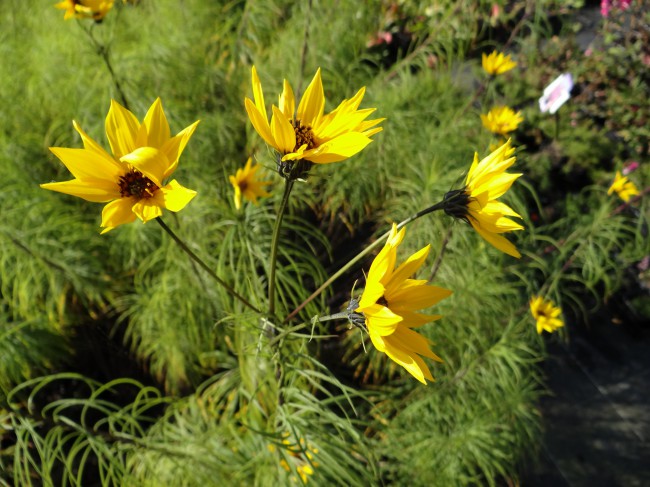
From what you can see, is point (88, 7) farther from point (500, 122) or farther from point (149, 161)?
point (500, 122)

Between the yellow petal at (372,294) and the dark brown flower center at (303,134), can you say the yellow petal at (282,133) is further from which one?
the yellow petal at (372,294)

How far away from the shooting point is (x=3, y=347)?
141 centimetres

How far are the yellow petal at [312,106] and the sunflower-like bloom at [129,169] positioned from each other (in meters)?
0.18

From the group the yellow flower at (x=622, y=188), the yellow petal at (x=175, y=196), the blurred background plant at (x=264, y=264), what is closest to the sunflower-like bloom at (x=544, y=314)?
the blurred background plant at (x=264, y=264)

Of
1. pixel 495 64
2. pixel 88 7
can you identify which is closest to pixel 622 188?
pixel 495 64

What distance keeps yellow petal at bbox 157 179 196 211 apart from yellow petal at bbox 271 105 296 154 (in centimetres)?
13

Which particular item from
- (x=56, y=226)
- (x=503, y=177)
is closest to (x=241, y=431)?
(x=56, y=226)

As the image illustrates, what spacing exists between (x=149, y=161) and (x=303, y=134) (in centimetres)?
23

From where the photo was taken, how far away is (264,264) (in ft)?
3.16

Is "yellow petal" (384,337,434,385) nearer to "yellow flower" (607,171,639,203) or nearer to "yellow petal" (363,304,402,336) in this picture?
"yellow petal" (363,304,402,336)

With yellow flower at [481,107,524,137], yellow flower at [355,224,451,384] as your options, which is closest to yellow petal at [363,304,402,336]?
yellow flower at [355,224,451,384]

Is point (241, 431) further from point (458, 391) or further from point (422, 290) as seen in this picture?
point (422, 290)

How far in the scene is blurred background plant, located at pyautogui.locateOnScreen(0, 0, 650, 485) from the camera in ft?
4.08

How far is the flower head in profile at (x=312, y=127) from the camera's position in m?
0.59
